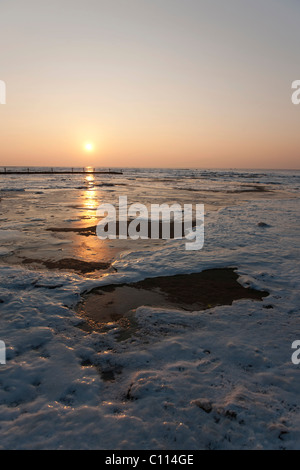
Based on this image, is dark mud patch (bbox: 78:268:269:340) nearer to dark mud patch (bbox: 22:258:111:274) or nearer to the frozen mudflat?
the frozen mudflat

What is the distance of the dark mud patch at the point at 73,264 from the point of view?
22.7ft

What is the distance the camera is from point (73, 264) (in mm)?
7223

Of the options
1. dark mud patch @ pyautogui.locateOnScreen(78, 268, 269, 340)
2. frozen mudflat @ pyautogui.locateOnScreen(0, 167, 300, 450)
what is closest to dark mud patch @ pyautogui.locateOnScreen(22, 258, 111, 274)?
frozen mudflat @ pyautogui.locateOnScreen(0, 167, 300, 450)

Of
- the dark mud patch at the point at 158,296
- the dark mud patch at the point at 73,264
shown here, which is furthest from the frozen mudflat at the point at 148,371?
the dark mud patch at the point at 73,264

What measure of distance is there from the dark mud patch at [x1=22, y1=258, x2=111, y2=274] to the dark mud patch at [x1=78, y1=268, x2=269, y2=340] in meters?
1.23

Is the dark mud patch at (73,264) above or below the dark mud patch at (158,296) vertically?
above

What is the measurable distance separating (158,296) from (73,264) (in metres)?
2.93

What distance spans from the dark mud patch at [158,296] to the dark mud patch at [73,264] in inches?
48.6

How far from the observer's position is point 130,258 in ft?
25.4

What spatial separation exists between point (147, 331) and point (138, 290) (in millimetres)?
1578

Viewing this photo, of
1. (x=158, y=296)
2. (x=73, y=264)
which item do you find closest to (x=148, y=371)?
(x=158, y=296)

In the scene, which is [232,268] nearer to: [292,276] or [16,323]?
[292,276]

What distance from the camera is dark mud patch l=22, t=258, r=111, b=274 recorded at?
691 cm

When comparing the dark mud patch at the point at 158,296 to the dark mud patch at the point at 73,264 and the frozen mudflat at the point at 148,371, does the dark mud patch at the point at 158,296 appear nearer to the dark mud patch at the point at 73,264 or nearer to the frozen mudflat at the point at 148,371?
the frozen mudflat at the point at 148,371
